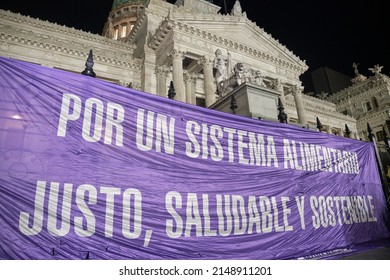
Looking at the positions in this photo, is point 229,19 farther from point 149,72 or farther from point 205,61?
point 149,72

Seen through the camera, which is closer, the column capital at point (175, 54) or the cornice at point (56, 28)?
the cornice at point (56, 28)

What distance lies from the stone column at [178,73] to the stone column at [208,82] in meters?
2.12

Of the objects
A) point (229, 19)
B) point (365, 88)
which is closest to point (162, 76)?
point (229, 19)

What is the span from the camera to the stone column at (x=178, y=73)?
1852 centimetres

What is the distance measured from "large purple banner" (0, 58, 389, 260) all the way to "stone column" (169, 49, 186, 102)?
14.1m

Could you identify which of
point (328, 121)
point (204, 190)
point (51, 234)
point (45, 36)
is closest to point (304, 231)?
point (204, 190)

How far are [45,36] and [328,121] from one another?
36.3 meters

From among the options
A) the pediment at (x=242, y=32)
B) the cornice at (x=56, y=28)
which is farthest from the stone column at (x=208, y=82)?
the cornice at (x=56, y=28)

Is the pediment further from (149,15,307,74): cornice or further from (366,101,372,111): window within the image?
(366,101,372,111): window

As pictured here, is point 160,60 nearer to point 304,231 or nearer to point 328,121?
point 304,231

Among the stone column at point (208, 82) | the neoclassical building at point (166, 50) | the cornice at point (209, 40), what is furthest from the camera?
the cornice at point (209, 40)

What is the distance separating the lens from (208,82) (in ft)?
66.5

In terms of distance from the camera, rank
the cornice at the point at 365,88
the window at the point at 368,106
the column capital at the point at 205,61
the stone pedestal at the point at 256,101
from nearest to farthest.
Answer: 1. the stone pedestal at the point at 256,101
2. the column capital at the point at 205,61
3. the cornice at the point at 365,88
4. the window at the point at 368,106

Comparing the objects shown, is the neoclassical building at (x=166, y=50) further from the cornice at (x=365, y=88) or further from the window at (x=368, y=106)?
the cornice at (x=365, y=88)
